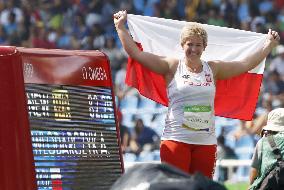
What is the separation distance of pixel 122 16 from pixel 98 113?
40.2 inches

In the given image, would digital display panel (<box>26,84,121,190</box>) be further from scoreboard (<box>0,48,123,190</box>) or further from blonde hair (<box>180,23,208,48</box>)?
blonde hair (<box>180,23,208,48</box>)

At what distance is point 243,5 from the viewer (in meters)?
22.5

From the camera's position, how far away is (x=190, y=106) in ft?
24.4

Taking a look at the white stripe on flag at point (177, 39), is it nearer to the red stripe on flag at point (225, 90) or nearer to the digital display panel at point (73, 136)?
the red stripe on flag at point (225, 90)

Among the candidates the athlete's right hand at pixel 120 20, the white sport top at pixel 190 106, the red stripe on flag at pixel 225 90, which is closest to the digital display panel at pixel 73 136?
the white sport top at pixel 190 106

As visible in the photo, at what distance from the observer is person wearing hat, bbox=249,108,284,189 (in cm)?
782

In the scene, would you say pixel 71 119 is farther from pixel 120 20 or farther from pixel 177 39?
pixel 177 39

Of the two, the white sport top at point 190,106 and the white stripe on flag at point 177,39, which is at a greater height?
the white stripe on flag at point 177,39

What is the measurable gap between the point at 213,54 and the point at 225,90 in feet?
1.26

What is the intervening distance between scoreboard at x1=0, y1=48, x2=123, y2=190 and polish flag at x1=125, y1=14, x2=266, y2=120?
1.26 metres

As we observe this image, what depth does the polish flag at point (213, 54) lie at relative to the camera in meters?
8.52

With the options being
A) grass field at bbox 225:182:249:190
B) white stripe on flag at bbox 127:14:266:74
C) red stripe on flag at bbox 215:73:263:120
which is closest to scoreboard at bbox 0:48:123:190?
white stripe on flag at bbox 127:14:266:74

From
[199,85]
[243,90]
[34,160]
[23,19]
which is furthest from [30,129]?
[23,19]

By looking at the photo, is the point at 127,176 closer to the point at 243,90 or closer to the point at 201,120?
the point at 201,120
